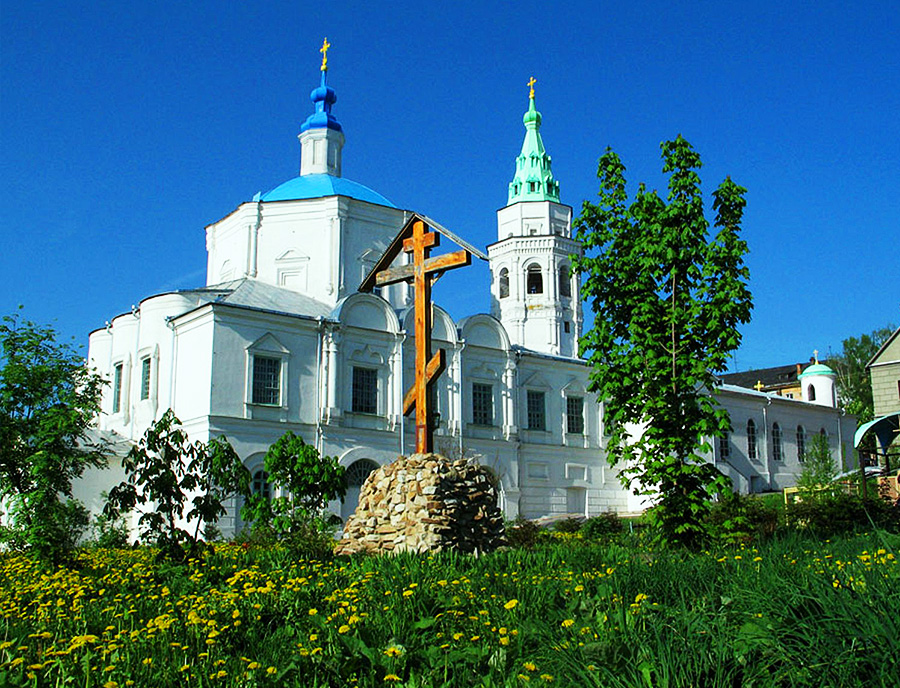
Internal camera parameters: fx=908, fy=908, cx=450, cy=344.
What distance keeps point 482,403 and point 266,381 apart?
28.4 ft

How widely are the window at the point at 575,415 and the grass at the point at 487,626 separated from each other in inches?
1072

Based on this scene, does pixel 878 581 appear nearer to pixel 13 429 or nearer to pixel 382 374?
pixel 13 429

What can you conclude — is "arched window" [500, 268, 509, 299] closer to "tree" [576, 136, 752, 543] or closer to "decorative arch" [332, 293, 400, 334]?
"decorative arch" [332, 293, 400, 334]

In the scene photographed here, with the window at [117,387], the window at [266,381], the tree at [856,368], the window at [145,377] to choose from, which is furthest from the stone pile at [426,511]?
the tree at [856,368]

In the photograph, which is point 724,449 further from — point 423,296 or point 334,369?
point 423,296

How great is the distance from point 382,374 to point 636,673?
88.2ft

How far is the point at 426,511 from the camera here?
11680 millimetres

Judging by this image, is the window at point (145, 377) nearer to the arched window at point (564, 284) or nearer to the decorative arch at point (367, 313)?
the decorative arch at point (367, 313)

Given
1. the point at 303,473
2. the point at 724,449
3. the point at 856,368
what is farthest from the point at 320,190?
the point at 856,368

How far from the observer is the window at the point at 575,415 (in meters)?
36.6

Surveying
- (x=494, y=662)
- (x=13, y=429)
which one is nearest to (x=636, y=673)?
(x=494, y=662)

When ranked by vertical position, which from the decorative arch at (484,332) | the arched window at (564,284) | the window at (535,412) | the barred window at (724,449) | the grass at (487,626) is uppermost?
the arched window at (564,284)

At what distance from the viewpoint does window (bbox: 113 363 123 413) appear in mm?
33875

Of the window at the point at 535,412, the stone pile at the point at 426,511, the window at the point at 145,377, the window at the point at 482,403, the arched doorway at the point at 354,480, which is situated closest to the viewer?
the stone pile at the point at 426,511
